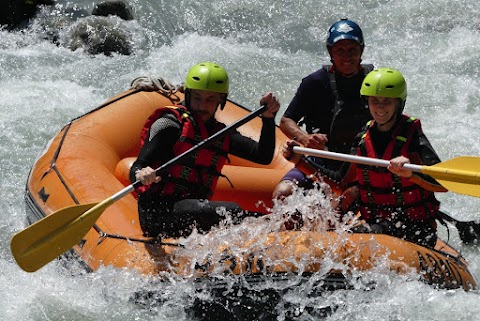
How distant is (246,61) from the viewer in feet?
31.1

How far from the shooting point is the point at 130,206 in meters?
5.16

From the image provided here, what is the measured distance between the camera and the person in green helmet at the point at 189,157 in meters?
4.61

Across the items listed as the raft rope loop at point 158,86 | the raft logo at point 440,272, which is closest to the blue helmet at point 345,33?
the raft logo at point 440,272

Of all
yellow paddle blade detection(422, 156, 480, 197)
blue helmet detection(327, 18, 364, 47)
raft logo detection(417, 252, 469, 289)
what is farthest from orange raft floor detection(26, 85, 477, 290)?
blue helmet detection(327, 18, 364, 47)

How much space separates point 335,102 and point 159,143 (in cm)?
118

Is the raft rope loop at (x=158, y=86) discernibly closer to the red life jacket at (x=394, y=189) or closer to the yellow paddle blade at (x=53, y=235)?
the yellow paddle blade at (x=53, y=235)

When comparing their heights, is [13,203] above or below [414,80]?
below

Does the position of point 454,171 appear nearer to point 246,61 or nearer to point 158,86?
point 158,86

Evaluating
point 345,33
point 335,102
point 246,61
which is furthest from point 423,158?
point 246,61

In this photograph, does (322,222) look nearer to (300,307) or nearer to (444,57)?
(300,307)

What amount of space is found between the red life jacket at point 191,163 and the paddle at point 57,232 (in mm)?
103

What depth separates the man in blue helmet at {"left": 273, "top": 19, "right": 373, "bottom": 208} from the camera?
202 inches

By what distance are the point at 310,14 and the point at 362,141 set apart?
5.98 m

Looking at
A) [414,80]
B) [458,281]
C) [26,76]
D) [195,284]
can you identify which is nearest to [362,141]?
[458,281]
